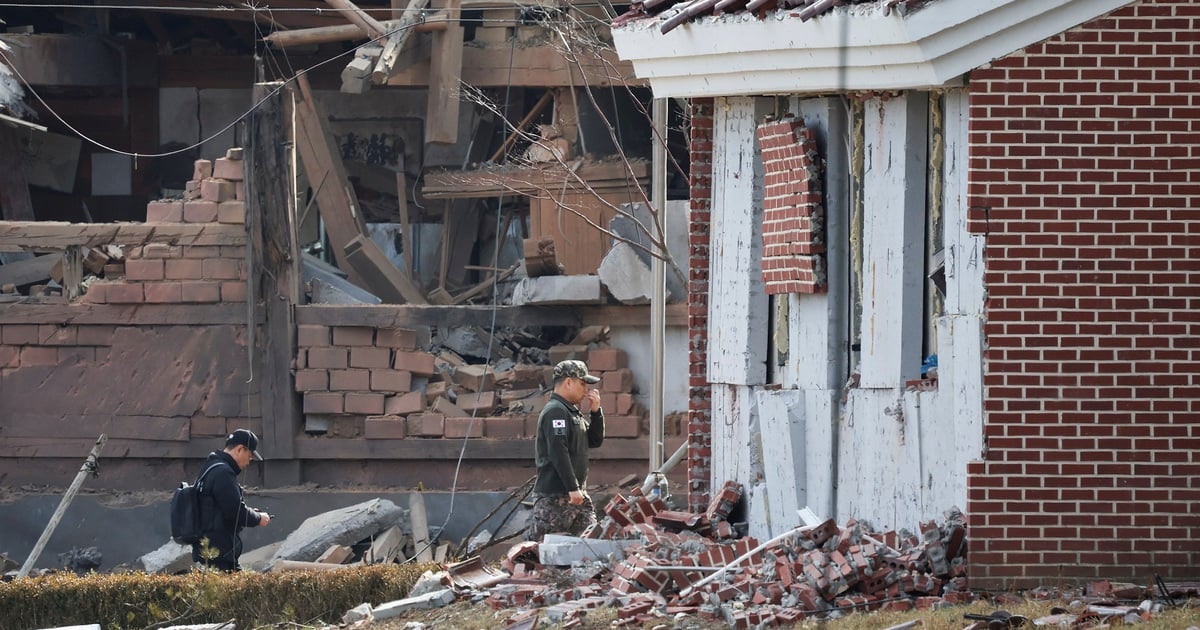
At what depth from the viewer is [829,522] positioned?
873 centimetres

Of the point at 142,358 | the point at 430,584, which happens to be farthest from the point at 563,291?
the point at 430,584

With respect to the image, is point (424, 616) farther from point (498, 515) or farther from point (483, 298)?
point (483, 298)

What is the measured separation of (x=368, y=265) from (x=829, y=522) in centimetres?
881

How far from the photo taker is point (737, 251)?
398 inches

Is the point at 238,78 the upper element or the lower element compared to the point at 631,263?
upper

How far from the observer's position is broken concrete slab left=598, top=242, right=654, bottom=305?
1501 cm

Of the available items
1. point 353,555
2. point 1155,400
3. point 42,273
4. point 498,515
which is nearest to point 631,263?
point 498,515

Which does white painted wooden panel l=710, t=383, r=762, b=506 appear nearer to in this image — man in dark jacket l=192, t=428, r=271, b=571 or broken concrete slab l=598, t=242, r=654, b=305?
man in dark jacket l=192, t=428, r=271, b=571

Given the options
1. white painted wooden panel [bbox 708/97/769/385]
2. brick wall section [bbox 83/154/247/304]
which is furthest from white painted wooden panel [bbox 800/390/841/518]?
brick wall section [bbox 83/154/247/304]

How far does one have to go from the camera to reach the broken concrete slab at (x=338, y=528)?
13586mm

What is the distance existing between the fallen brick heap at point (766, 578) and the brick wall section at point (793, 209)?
1.53m

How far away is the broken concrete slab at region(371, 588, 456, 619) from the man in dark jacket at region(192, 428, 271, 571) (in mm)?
1990

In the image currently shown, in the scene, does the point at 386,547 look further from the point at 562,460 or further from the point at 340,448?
the point at 562,460

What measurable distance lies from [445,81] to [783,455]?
8120 millimetres
